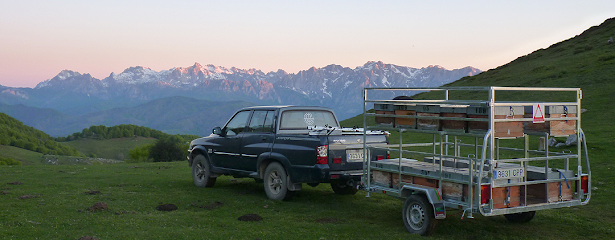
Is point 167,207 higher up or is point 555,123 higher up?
point 555,123

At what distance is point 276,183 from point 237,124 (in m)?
2.33

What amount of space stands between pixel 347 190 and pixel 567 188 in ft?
19.3

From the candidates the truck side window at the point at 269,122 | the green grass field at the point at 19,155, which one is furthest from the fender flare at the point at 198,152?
the green grass field at the point at 19,155

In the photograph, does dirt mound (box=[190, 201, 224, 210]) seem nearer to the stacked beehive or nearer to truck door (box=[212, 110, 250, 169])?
truck door (box=[212, 110, 250, 169])

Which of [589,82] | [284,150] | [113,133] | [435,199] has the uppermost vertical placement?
[589,82]

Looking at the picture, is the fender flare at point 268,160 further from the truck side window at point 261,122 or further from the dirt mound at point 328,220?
the dirt mound at point 328,220

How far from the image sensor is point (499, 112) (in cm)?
771

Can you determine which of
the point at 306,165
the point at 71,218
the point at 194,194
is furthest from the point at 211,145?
the point at 71,218

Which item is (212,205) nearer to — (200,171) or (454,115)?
(200,171)

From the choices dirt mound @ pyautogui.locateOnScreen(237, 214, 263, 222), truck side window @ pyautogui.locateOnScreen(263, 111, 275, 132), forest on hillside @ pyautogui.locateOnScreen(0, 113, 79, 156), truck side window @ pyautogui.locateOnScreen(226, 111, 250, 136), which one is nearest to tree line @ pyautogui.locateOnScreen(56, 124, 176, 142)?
forest on hillside @ pyautogui.locateOnScreen(0, 113, 79, 156)

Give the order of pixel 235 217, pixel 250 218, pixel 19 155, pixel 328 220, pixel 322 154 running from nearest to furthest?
pixel 250 218 → pixel 328 220 → pixel 235 217 → pixel 322 154 → pixel 19 155

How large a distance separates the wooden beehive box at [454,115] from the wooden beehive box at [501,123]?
0.42 feet

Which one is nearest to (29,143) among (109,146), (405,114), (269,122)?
(109,146)

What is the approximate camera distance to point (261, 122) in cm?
1274
